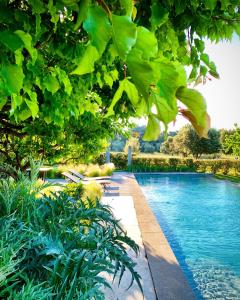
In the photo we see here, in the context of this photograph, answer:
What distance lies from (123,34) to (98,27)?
0.06m

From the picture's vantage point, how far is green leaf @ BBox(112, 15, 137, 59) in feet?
1.70

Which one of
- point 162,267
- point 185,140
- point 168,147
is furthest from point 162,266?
point 168,147

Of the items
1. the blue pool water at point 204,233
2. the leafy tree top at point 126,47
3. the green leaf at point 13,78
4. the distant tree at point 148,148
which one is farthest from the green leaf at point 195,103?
the distant tree at point 148,148

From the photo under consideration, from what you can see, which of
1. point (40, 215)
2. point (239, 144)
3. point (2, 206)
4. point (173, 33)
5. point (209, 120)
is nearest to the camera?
point (209, 120)

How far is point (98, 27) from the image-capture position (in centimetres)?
56

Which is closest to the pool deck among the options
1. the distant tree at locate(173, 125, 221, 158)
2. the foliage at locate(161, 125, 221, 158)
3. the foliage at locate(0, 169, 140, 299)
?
the foliage at locate(0, 169, 140, 299)

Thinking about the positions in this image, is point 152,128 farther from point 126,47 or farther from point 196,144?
point 196,144

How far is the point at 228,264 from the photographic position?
26.4 feet

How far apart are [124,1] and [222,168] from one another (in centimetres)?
3384

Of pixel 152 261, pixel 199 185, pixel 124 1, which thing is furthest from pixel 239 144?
pixel 124 1

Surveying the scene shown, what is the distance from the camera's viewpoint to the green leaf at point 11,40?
1028 mm

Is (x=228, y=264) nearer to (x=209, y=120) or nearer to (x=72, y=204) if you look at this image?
(x=72, y=204)

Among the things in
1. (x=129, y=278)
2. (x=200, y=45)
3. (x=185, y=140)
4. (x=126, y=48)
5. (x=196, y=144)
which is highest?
(x=185, y=140)

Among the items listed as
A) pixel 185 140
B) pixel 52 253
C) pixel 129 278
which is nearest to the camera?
pixel 52 253
